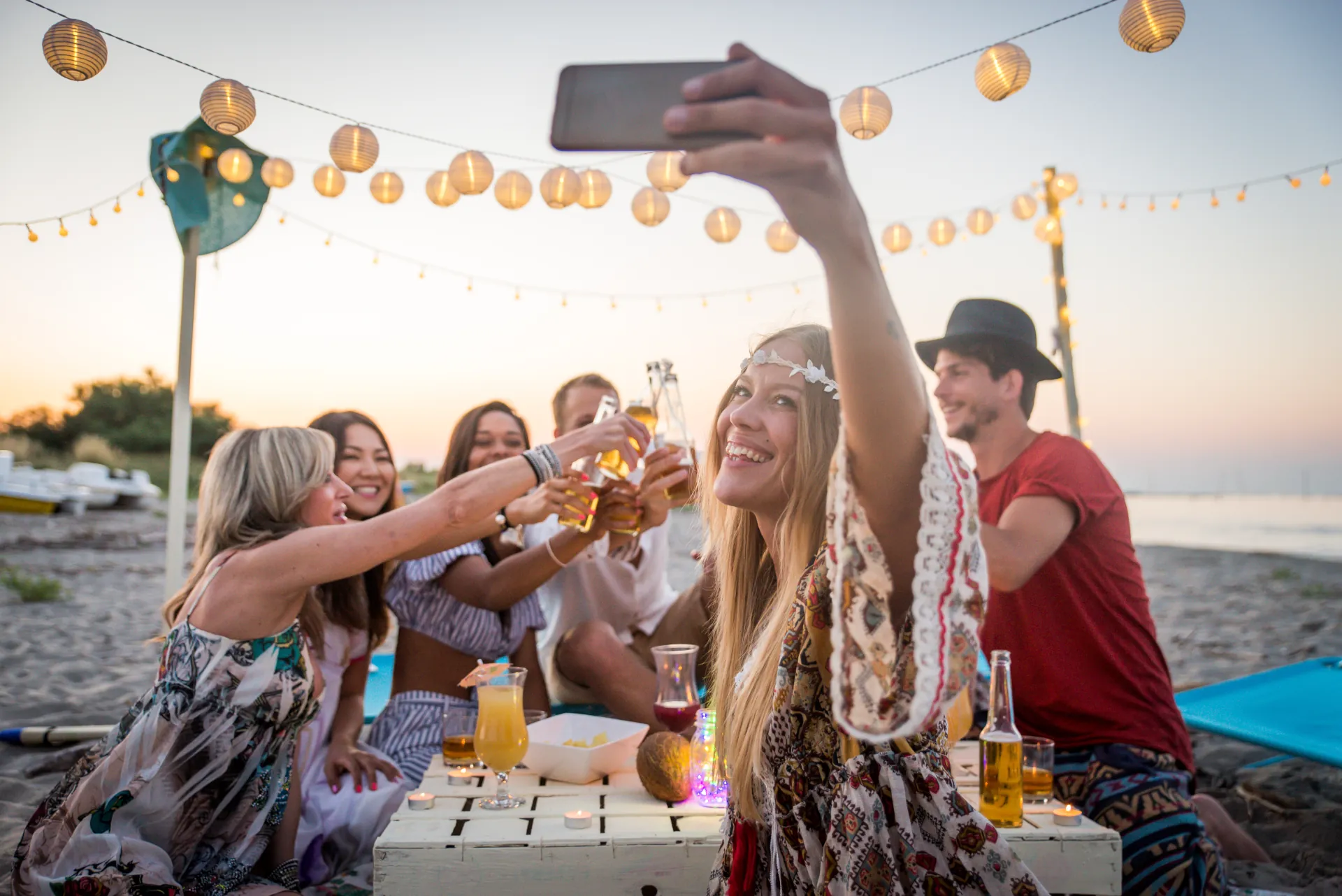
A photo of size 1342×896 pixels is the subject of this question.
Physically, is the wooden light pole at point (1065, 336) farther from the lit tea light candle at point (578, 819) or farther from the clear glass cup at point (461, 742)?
the lit tea light candle at point (578, 819)

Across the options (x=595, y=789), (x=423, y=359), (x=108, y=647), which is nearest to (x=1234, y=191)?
(x=595, y=789)

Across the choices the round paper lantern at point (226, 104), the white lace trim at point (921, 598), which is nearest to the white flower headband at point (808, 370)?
the white lace trim at point (921, 598)

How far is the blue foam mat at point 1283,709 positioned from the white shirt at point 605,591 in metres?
2.25

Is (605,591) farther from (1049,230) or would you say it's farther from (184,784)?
(1049,230)

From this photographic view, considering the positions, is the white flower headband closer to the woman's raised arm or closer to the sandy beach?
the woman's raised arm

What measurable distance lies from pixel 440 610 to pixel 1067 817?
2269 mm

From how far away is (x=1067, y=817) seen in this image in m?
1.82

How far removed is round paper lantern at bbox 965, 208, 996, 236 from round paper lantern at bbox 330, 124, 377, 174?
11.6 feet

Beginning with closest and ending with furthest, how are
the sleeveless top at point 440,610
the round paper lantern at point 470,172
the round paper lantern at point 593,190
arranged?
1. the sleeveless top at point 440,610
2. the round paper lantern at point 470,172
3. the round paper lantern at point 593,190

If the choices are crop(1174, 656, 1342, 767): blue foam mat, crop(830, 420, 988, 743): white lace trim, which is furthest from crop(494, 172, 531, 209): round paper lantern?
crop(1174, 656, 1342, 767): blue foam mat

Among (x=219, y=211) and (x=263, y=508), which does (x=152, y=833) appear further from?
(x=219, y=211)

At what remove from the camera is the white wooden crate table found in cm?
168

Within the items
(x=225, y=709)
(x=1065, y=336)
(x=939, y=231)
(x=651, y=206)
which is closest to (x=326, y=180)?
(x=651, y=206)

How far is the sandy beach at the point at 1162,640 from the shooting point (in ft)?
10.7
